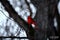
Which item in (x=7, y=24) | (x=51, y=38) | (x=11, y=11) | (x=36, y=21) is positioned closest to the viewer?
(x=51, y=38)

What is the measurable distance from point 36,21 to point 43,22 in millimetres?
103

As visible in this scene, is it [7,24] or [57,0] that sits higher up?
[7,24]

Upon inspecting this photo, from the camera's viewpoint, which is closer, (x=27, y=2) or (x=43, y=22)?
(x=43, y=22)

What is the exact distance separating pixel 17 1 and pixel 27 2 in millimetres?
811

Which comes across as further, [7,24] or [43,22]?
[7,24]

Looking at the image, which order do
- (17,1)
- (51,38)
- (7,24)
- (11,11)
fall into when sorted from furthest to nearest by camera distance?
(7,24), (17,1), (11,11), (51,38)

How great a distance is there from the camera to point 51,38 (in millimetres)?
1918

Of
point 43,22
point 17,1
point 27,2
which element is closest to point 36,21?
point 43,22

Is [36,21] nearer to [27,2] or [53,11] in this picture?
[53,11]

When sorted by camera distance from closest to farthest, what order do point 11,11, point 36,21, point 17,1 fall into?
point 36,21 < point 11,11 < point 17,1

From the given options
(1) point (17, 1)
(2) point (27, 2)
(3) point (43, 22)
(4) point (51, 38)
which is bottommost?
(4) point (51, 38)

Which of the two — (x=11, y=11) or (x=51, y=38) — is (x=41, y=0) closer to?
(x=51, y=38)

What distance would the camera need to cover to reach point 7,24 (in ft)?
28.3

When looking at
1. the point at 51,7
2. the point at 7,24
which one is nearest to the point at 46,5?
the point at 51,7
